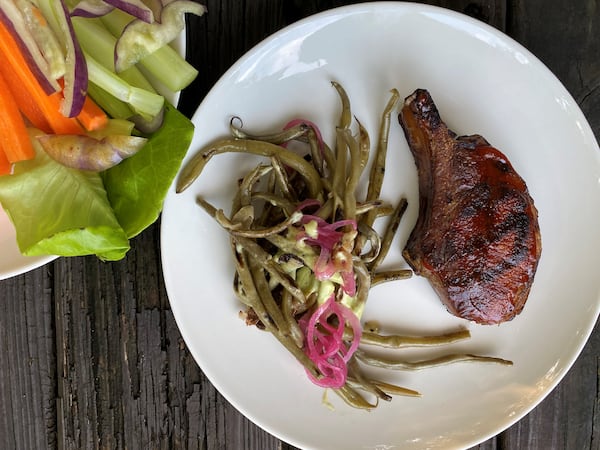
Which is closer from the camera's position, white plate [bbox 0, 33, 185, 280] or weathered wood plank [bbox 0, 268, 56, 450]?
white plate [bbox 0, 33, 185, 280]

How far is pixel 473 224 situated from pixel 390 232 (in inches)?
10.8

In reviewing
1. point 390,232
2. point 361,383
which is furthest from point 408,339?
point 390,232

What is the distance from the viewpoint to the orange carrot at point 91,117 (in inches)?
71.4

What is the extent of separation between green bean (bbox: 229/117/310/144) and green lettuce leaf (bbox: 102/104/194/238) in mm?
162

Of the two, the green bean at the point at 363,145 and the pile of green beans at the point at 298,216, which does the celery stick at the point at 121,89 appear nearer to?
the pile of green beans at the point at 298,216

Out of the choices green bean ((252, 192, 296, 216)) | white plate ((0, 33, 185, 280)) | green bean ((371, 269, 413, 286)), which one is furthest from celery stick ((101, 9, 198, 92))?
green bean ((371, 269, 413, 286))

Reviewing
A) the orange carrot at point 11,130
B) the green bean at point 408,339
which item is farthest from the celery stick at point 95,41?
the green bean at point 408,339

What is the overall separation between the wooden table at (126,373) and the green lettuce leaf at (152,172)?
1.13 ft

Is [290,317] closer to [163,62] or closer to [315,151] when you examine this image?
[315,151]

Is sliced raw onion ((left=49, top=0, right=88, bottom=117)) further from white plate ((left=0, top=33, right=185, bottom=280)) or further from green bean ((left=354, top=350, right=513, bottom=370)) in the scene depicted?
green bean ((left=354, top=350, right=513, bottom=370))

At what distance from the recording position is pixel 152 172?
1885 millimetres

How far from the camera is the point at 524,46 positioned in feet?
7.28

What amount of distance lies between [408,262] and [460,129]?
48 cm

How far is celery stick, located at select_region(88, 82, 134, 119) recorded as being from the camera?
188 cm
